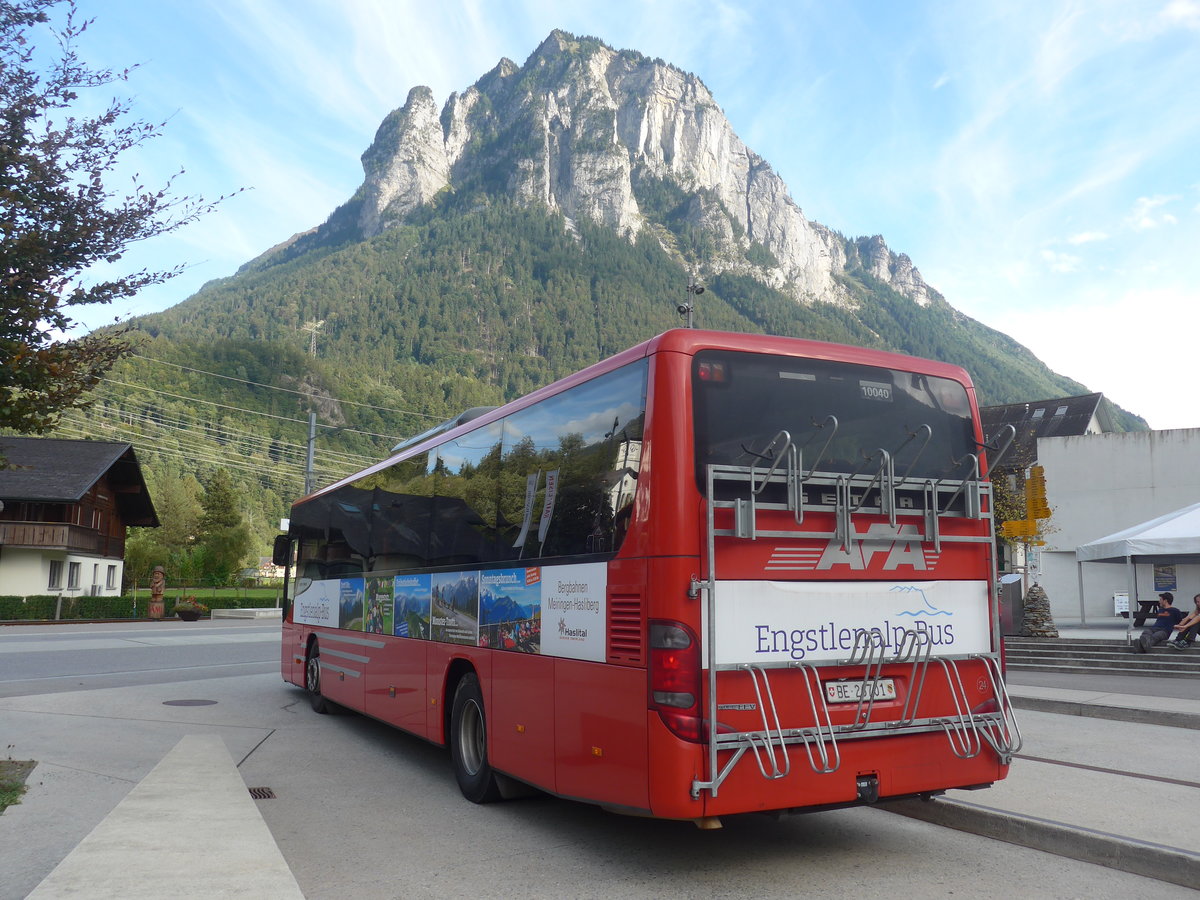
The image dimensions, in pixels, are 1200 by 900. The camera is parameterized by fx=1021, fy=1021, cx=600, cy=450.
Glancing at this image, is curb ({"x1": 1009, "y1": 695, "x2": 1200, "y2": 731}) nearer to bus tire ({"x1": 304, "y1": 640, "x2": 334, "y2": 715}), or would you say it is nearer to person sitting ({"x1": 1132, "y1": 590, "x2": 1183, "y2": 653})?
person sitting ({"x1": 1132, "y1": 590, "x2": 1183, "y2": 653})

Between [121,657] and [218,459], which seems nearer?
[121,657]

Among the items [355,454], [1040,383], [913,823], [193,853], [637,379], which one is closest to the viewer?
[193,853]

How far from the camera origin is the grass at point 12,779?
277 inches

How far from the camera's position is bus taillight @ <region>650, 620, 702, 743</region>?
5250mm

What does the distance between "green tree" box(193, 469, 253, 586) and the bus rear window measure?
58362mm

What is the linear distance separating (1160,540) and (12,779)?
1813 cm

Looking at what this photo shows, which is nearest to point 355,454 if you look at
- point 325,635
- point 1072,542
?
point 1072,542

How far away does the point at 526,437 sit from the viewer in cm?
717

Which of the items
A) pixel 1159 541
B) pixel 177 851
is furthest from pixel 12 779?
pixel 1159 541

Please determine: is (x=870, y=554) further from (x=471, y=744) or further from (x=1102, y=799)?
(x=471, y=744)

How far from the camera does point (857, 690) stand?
575 centimetres

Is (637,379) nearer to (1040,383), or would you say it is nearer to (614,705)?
(614,705)

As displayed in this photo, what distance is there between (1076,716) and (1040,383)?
172423 mm

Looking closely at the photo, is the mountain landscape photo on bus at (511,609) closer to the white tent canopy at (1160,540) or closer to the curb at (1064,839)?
the curb at (1064,839)
